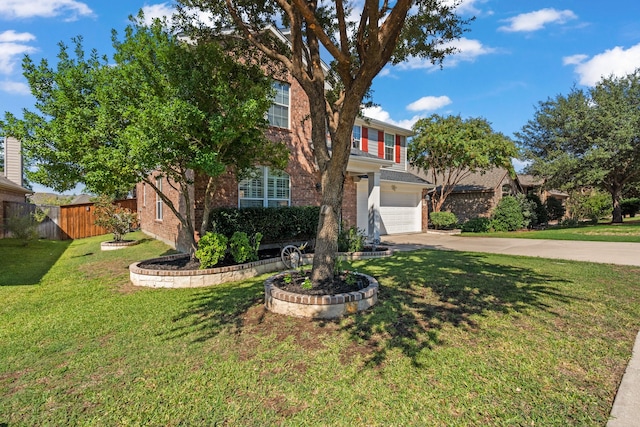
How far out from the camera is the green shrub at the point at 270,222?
30.8 ft

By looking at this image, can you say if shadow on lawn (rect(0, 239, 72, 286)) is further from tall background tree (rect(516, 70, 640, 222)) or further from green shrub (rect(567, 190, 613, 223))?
green shrub (rect(567, 190, 613, 223))

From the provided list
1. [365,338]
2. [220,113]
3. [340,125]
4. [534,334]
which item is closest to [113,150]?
[220,113]

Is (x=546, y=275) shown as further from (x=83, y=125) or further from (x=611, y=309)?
(x=83, y=125)

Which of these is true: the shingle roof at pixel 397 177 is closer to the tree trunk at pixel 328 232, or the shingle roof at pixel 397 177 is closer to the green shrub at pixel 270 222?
the green shrub at pixel 270 222

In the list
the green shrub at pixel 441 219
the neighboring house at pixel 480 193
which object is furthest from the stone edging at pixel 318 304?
the neighboring house at pixel 480 193

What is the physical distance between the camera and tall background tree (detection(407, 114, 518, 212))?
61.5 feet

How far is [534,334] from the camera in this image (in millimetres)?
4004

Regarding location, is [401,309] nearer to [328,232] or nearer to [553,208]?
[328,232]

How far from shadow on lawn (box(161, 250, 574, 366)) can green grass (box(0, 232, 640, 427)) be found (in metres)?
0.03

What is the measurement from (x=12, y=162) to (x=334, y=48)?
76.1 ft

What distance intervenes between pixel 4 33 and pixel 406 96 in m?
14.5

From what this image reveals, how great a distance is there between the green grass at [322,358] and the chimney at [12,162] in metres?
18.0

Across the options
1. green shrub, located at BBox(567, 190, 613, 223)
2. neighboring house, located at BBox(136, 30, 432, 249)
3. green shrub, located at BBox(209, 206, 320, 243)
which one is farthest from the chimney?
green shrub, located at BBox(567, 190, 613, 223)

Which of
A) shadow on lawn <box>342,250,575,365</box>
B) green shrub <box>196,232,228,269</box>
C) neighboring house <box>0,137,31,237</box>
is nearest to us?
shadow on lawn <box>342,250,575,365</box>
